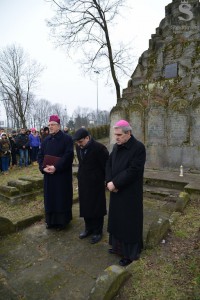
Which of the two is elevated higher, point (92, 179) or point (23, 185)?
point (92, 179)

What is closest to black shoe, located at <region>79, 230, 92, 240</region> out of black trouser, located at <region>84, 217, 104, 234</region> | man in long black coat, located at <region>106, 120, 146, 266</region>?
black trouser, located at <region>84, 217, 104, 234</region>

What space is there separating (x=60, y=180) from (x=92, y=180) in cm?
80

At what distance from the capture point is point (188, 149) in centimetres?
805

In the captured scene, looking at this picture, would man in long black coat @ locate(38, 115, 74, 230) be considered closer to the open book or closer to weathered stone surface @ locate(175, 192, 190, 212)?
the open book

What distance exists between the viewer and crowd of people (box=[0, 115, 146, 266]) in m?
3.41

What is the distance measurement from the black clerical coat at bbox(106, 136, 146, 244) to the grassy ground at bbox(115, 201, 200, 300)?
374 millimetres

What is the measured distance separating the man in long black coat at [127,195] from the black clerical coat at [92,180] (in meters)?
0.63

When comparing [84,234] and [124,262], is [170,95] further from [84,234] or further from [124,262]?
[124,262]

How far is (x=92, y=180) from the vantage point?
4160mm

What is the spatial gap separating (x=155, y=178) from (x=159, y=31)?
8.27m

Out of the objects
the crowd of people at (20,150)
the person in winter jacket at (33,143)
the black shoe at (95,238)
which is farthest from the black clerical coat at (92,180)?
the person in winter jacket at (33,143)

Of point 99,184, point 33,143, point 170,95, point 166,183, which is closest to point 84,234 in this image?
point 99,184

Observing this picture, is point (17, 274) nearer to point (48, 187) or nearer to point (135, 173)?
point (48, 187)

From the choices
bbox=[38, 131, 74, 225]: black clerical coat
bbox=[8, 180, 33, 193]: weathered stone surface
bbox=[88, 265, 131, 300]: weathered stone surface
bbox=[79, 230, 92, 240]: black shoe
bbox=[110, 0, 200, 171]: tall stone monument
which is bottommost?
bbox=[79, 230, 92, 240]: black shoe
